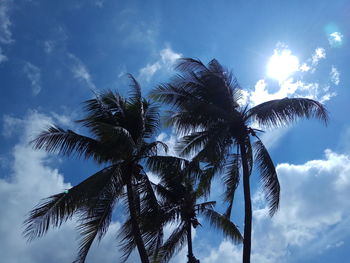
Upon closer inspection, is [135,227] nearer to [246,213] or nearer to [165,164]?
[165,164]

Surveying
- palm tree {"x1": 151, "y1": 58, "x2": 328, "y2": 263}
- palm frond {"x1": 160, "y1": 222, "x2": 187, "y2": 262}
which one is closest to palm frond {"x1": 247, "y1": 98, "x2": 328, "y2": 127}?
palm tree {"x1": 151, "y1": 58, "x2": 328, "y2": 263}

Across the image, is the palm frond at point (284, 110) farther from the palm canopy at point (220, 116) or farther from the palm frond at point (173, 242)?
the palm frond at point (173, 242)

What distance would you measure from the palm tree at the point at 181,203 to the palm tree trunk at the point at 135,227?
55.9 inches

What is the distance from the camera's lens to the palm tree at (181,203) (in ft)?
47.5

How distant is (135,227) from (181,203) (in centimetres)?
475

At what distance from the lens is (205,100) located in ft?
50.5

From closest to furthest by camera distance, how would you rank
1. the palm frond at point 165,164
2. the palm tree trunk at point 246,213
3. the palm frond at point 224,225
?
the palm tree trunk at point 246,213, the palm frond at point 165,164, the palm frond at point 224,225

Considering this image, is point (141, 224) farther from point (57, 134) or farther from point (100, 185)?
point (57, 134)

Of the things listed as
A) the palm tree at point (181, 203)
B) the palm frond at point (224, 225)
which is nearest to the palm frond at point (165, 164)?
the palm tree at point (181, 203)

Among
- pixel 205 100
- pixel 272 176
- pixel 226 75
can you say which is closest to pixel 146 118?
pixel 205 100

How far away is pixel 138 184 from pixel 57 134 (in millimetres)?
3439

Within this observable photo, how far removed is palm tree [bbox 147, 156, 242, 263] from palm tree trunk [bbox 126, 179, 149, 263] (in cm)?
142

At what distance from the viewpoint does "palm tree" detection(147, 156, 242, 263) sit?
47.5ft

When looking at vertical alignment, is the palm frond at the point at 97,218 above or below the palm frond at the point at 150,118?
below
